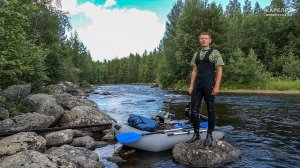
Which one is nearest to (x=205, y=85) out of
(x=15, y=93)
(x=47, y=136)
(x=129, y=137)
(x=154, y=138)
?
(x=154, y=138)

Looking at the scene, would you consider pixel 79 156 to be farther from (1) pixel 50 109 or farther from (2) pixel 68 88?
(2) pixel 68 88

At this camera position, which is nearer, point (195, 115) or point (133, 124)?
point (195, 115)

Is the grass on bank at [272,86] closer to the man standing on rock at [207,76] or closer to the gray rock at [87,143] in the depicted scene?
the man standing on rock at [207,76]

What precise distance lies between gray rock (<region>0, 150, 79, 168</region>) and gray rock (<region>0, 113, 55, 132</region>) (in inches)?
175

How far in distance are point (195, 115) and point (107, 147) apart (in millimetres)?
3732

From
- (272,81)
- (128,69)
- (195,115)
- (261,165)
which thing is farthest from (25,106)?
(128,69)

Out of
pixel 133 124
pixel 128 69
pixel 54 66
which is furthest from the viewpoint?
pixel 128 69

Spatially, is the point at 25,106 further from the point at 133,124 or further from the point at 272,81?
the point at 272,81

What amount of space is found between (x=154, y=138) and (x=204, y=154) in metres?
1.86

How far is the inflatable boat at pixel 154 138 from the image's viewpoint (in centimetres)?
1006

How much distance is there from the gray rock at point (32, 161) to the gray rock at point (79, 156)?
100cm

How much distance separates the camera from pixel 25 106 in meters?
15.7

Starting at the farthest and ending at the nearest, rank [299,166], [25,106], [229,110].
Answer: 1. [229,110]
2. [25,106]
3. [299,166]

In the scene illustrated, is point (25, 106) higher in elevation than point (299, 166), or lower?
higher
